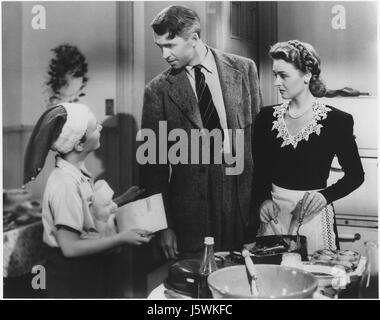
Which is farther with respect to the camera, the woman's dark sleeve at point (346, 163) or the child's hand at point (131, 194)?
the child's hand at point (131, 194)

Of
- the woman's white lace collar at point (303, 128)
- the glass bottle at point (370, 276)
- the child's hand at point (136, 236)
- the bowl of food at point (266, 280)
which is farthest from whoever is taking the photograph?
the child's hand at point (136, 236)

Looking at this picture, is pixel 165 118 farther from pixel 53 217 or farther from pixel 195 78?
pixel 53 217

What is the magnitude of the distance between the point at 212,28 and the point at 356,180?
2.86ft

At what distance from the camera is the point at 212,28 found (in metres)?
2.08

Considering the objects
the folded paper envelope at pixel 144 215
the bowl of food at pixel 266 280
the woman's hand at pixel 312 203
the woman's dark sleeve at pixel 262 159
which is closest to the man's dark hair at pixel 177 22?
the woman's dark sleeve at pixel 262 159

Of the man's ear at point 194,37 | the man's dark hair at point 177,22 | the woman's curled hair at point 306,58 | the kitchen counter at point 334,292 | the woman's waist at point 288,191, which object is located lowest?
the kitchen counter at point 334,292

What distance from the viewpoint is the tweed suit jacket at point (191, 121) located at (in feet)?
6.87

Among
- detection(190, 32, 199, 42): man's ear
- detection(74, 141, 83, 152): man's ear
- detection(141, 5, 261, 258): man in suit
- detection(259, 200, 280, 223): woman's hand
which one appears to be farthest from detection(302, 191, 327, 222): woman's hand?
detection(74, 141, 83, 152): man's ear

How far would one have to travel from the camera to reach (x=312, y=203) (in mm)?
2016

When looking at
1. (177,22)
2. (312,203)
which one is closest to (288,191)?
(312,203)

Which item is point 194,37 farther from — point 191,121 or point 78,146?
point 78,146

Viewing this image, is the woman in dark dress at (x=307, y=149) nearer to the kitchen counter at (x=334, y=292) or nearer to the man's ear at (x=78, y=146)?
the kitchen counter at (x=334, y=292)

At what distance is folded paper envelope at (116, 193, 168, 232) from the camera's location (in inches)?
83.8
